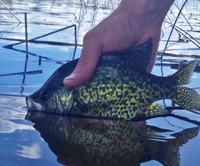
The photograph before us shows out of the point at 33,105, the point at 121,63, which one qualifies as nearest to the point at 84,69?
the point at 121,63

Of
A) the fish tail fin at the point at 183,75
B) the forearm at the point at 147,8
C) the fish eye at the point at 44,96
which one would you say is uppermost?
the forearm at the point at 147,8

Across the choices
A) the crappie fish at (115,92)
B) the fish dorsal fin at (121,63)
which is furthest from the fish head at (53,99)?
the fish dorsal fin at (121,63)

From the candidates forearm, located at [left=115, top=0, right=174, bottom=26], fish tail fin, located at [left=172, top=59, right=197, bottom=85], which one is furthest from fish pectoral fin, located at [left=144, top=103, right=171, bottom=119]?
forearm, located at [left=115, top=0, right=174, bottom=26]

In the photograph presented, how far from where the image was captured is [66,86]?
258cm

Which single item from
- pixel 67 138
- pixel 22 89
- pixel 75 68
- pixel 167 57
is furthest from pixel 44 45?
pixel 67 138

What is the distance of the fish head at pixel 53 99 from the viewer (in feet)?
8.67

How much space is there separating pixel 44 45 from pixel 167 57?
7.03 feet

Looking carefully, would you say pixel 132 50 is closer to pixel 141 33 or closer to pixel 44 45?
pixel 141 33

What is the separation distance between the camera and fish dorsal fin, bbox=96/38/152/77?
8.55ft

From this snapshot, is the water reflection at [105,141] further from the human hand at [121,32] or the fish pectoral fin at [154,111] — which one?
the human hand at [121,32]

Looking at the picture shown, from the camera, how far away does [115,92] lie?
2.59 meters

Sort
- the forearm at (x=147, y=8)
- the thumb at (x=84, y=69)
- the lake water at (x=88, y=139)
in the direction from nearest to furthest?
the lake water at (x=88, y=139) → the thumb at (x=84, y=69) → the forearm at (x=147, y=8)

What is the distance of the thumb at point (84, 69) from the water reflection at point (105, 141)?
273 millimetres

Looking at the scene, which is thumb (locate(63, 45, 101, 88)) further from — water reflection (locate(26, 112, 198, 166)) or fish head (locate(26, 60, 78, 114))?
water reflection (locate(26, 112, 198, 166))
